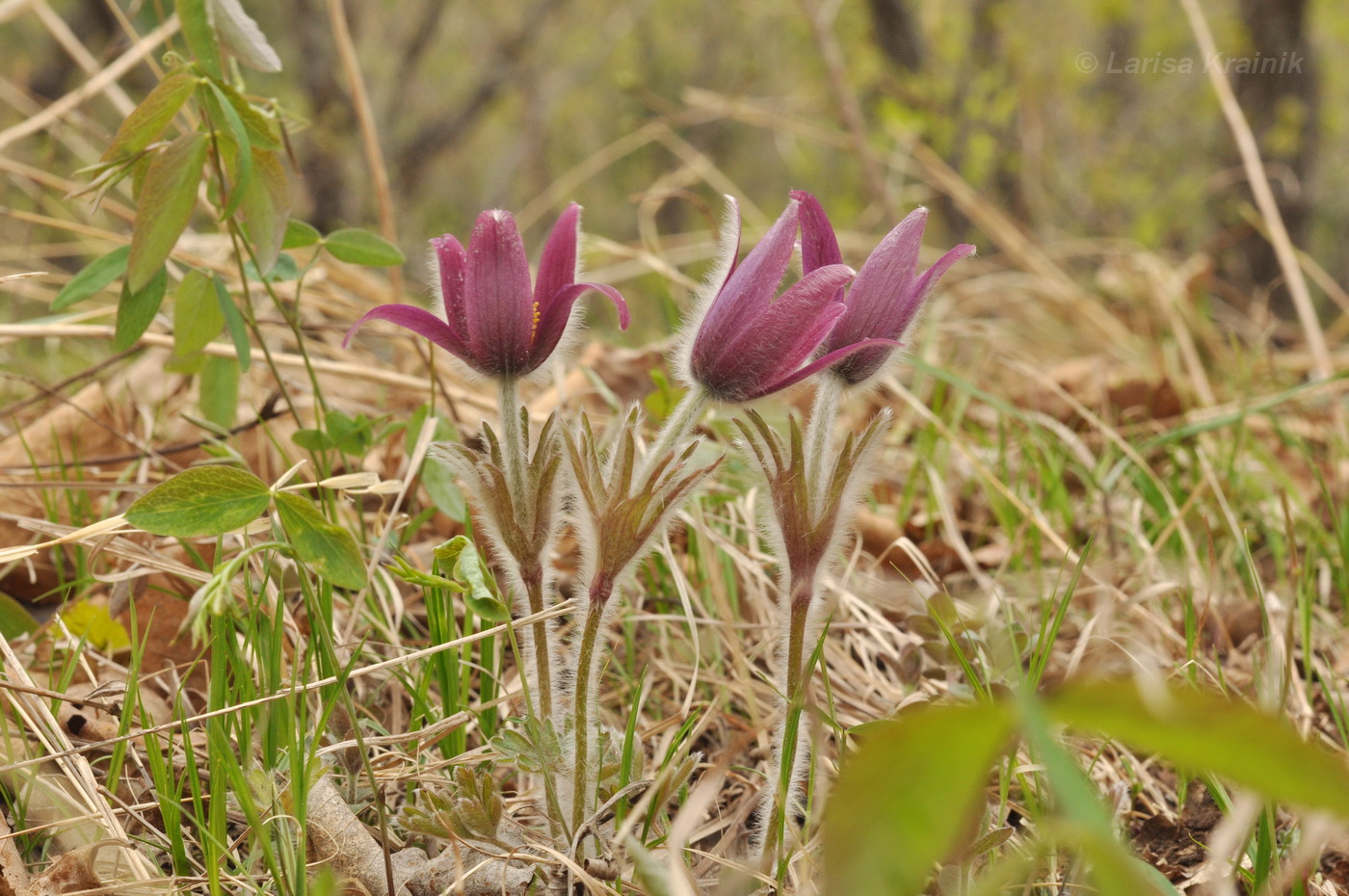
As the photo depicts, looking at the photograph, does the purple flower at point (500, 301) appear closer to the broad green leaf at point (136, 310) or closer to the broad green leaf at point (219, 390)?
the broad green leaf at point (136, 310)

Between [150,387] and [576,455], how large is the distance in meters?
2.10

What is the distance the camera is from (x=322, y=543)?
50.9 inches

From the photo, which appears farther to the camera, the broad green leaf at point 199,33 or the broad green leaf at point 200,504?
the broad green leaf at point 199,33

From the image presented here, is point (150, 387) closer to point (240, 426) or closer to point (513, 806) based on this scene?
point (240, 426)

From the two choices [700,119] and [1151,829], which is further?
[700,119]

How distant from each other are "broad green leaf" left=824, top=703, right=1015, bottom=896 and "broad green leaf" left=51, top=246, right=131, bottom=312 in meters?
1.52

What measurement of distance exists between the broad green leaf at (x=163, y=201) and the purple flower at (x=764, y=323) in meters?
0.83

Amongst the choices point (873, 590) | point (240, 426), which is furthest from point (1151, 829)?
point (240, 426)

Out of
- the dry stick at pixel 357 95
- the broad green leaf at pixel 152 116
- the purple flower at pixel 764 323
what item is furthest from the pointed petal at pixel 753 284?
the dry stick at pixel 357 95

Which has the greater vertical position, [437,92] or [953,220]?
[437,92]

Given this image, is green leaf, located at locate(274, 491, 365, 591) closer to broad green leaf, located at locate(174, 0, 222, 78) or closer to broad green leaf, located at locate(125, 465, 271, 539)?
broad green leaf, located at locate(125, 465, 271, 539)

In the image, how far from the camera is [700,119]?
3768 mm

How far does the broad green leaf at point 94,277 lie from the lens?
1644mm

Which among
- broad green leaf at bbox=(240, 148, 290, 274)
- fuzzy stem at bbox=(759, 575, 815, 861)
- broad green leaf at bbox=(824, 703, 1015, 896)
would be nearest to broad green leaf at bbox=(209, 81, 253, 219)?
broad green leaf at bbox=(240, 148, 290, 274)
